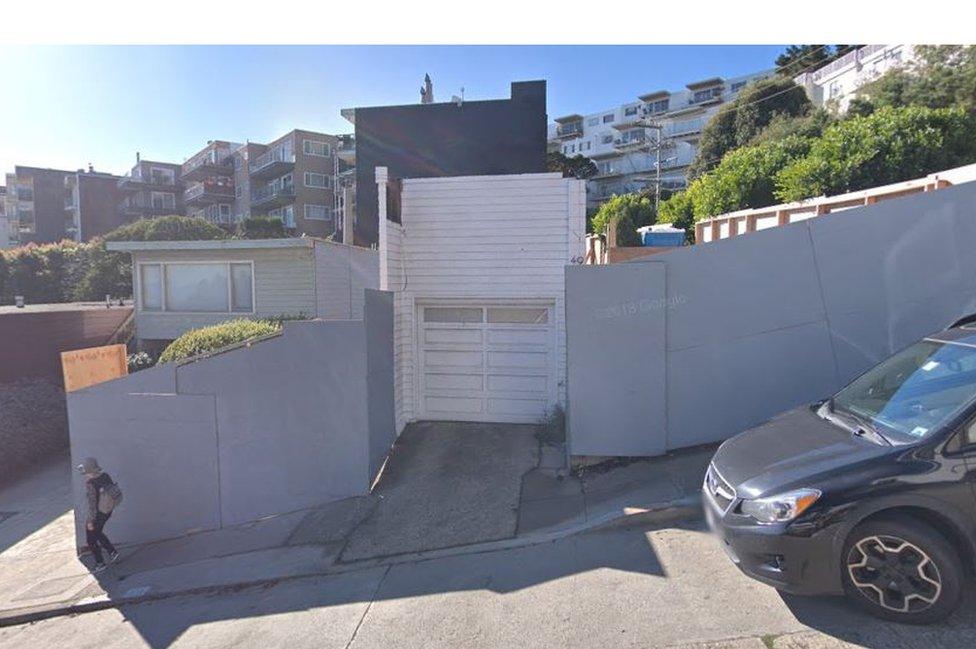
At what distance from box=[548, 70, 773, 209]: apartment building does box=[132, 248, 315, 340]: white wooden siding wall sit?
157 ft

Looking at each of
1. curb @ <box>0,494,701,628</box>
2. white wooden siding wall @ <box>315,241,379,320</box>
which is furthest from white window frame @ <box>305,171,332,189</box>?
curb @ <box>0,494,701,628</box>

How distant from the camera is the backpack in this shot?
23.1ft

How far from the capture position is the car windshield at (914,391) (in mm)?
3445

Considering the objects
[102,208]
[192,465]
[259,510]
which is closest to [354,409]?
[259,510]

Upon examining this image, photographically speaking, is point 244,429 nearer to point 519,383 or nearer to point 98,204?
point 519,383

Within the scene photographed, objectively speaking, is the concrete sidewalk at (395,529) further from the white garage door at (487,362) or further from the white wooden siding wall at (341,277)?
the white wooden siding wall at (341,277)

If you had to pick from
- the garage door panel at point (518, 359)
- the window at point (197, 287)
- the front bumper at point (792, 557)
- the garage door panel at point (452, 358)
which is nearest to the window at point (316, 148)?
the window at point (197, 287)

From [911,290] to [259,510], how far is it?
8.36 metres

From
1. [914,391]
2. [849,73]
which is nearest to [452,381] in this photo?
[914,391]

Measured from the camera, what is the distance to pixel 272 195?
47250mm

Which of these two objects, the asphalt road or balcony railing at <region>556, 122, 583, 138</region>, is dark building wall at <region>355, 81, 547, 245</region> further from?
balcony railing at <region>556, 122, 583, 138</region>

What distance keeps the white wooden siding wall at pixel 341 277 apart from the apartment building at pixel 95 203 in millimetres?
55429

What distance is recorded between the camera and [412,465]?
7.75m

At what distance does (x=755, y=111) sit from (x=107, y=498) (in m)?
42.3
